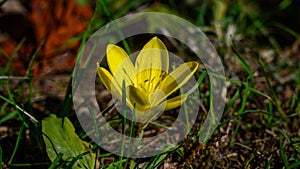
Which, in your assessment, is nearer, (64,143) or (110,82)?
(110,82)

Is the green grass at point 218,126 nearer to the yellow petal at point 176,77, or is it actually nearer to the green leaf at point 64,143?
the green leaf at point 64,143

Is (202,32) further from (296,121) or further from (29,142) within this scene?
(29,142)

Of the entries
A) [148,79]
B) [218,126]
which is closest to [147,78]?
[148,79]

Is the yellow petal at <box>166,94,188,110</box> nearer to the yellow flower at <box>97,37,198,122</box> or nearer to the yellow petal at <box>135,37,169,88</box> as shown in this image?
the yellow flower at <box>97,37,198,122</box>

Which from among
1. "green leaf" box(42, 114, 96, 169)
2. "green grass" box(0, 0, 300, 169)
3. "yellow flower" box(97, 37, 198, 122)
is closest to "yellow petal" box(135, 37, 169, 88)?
"yellow flower" box(97, 37, 198, 122)

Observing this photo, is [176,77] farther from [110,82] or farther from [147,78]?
[110,82]

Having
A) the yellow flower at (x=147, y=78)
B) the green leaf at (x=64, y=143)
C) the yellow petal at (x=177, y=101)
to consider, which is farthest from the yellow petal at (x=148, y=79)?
the green leaf at (x=64, y=143)
